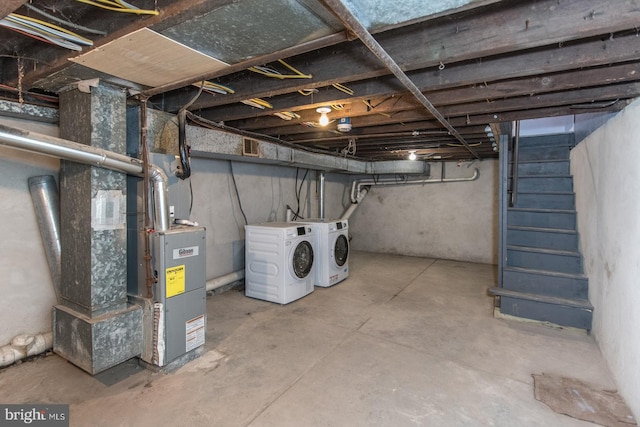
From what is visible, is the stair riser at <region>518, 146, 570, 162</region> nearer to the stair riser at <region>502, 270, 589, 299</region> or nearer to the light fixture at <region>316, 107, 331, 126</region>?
the stair riser at <region>502, 270, 589, 299</region>

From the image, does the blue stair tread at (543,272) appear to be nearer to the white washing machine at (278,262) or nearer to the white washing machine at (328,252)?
the white washing machine at (328,252)

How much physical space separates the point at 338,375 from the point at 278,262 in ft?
5.08

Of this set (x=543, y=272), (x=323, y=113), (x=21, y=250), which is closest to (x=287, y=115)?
(x=323, y=113)

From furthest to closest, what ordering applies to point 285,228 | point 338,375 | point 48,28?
1. point 285,228
2. point 338,375
3. point 48,28

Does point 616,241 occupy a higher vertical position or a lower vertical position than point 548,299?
higher

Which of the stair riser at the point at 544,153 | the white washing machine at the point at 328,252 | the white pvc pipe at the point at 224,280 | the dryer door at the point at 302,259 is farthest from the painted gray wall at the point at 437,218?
the white pvc pipe at the point at 224,280

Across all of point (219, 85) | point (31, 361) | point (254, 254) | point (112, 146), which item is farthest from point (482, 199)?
point (31, 361)

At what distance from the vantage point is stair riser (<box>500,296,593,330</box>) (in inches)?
107

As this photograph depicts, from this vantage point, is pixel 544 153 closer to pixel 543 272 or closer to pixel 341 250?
pixel 543 272

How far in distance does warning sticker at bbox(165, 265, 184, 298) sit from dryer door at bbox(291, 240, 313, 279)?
1.44 metres

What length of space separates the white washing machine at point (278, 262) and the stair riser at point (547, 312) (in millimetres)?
2102

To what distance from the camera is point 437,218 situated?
234 inches

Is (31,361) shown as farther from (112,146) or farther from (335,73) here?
(335,73)

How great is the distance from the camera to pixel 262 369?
2.15m
